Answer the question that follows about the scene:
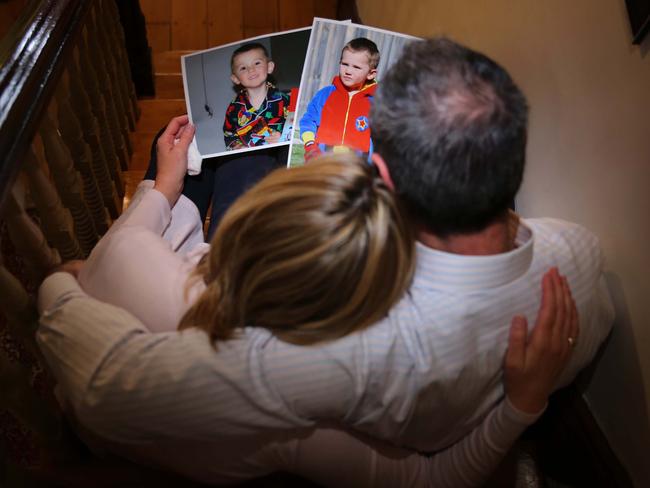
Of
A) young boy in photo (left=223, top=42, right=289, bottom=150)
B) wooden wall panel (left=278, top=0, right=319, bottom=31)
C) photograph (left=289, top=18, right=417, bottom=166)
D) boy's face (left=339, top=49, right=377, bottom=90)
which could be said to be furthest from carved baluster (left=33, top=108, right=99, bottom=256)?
wooden wall panel (left=278, top=0, right=319, bottom=31)

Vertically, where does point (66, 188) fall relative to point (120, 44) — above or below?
below

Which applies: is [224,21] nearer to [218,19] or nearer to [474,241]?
[218,19]

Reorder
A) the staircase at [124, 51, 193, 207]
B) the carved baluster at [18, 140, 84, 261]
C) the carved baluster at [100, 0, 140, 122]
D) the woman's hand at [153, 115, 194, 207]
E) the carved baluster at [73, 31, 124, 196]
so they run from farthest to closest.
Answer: the staircase at [124, 51, 193, 207] < the carved baluster at [100, 0, 140, 122] < the carved baluster at [73, 31, 124, 196] < the woman's hand at [153, 115, 194, 207] < the carved baluster at [18, 140, 84, 261]

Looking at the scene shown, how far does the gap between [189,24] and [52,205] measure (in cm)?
155

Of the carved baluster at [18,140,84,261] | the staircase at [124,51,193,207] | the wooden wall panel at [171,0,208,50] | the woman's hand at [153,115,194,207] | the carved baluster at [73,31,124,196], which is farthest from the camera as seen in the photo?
the wooden wall panel at [171,0,208,50]

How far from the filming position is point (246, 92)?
112cm

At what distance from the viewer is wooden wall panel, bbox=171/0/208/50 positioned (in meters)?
2.24

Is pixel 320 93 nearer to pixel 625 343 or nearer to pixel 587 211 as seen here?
pixel 587 211

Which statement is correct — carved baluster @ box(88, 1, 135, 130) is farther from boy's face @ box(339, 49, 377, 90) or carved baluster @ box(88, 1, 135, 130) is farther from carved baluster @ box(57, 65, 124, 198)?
boy's face @ box(339, 49, 377, 90)

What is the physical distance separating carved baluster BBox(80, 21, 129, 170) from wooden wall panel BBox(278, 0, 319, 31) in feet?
2.95

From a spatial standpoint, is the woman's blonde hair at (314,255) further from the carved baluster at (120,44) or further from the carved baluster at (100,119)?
the carved baluster at (120,44)

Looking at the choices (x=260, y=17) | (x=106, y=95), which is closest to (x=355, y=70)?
(x=106, y=95)

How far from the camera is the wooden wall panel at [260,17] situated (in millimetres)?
2273

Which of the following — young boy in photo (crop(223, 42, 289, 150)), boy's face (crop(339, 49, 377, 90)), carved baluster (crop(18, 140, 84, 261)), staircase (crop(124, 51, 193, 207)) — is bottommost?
staircase (crop(124, 51, 193, 207))
